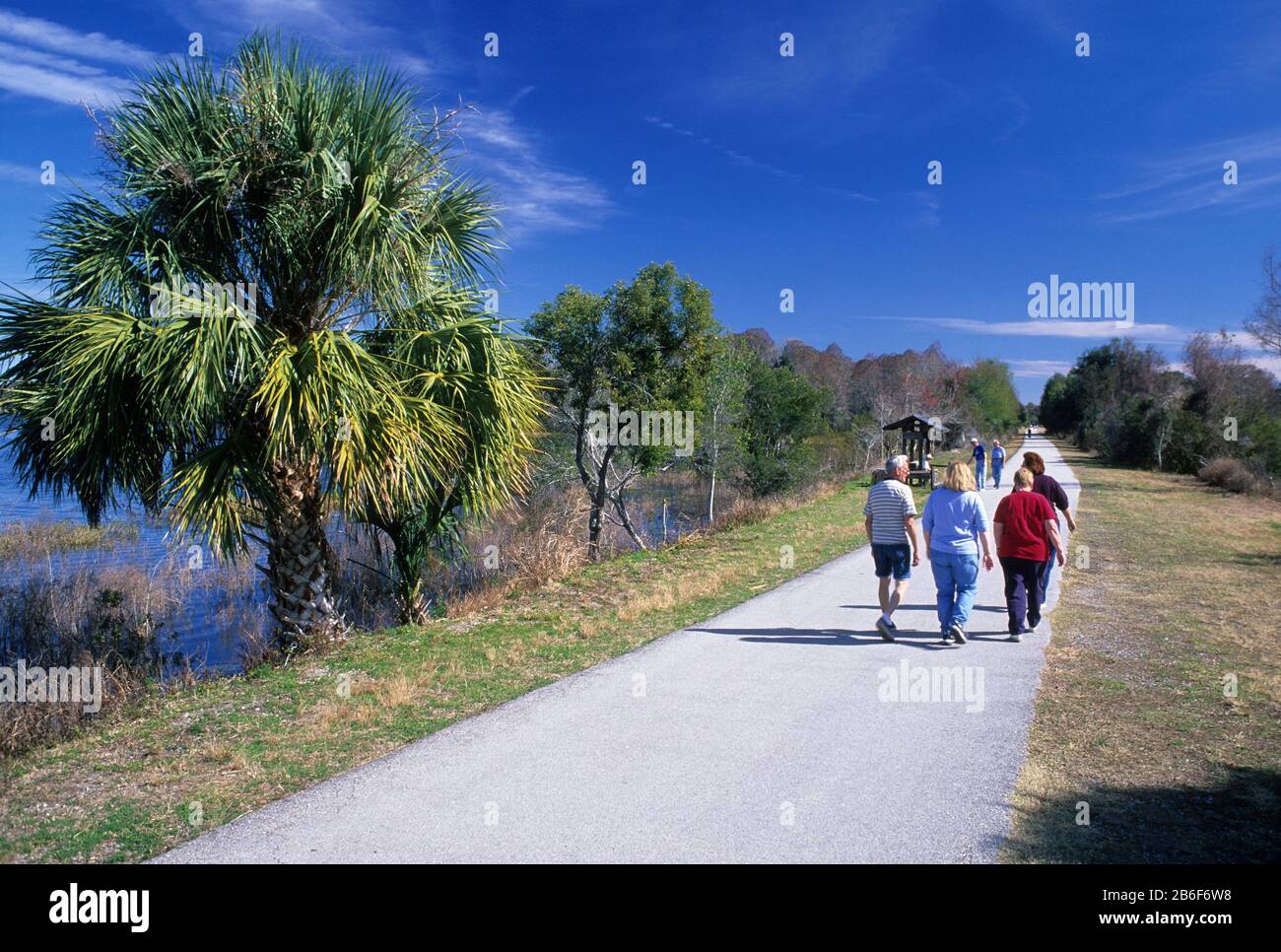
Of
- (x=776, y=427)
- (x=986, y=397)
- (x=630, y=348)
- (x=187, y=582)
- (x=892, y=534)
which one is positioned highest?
(x=986, y=397)

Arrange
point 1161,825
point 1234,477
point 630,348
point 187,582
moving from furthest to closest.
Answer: point 1234,477 < point 630,348 < point 187,582 < point 1161,825

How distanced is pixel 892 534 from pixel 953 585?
2.33ft

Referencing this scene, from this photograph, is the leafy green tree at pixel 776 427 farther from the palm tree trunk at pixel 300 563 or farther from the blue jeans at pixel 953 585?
the palm tree trunk at pixel 300 563

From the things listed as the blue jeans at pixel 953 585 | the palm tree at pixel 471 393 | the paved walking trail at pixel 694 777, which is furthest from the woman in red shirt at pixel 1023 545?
the palm tree at pixel 471 393

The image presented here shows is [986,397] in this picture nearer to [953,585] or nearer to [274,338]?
[953,585]

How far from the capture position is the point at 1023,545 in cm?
748

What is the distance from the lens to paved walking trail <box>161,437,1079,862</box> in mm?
3646

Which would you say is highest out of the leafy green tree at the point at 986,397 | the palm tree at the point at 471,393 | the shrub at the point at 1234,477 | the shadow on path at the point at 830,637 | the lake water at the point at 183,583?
the leafy green tree at the point at 986,397

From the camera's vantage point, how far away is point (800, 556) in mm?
12766

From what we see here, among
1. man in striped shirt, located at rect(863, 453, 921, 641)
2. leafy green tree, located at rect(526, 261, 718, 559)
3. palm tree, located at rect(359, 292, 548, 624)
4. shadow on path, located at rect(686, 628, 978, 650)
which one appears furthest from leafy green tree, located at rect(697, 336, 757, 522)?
man in striped shirt, located at rect(863, 453, 921, 641)

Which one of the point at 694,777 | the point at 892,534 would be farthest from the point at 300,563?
the point at 892,534

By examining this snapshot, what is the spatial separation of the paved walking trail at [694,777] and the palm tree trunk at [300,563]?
3.33 meters

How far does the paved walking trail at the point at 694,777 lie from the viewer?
3646 mm
